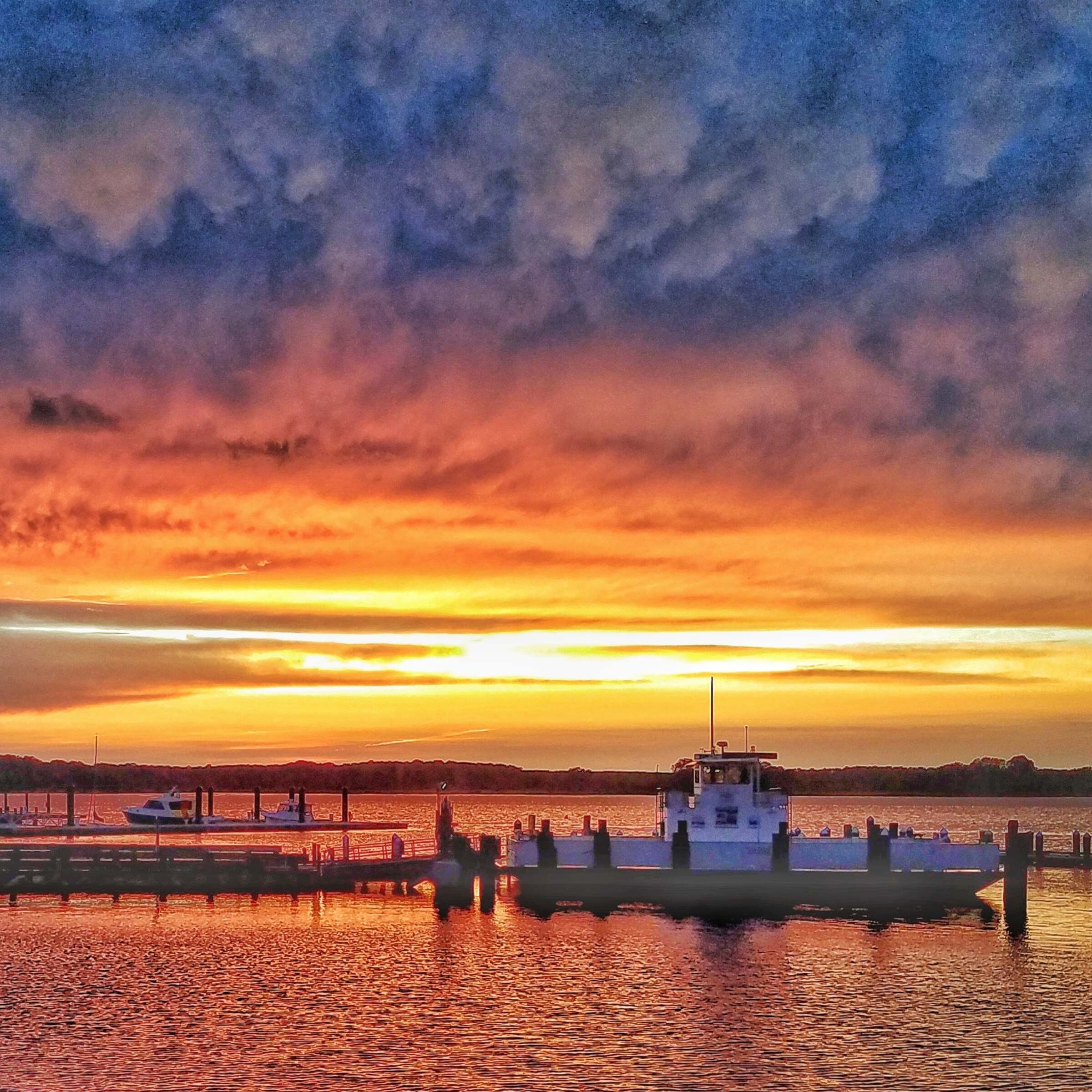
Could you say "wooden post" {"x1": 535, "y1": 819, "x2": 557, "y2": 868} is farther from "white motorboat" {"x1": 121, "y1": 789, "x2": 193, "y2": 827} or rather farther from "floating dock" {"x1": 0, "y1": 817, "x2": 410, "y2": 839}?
"white motorboat" {"x1": 121, "y1": 789, "x2": 193, "y2": 827}

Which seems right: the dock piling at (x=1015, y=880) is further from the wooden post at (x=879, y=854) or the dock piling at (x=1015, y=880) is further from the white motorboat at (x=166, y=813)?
the white motorboat at (x=166, y=813)

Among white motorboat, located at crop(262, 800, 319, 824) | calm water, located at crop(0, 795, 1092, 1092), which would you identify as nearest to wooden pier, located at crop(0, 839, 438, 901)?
calm water, located at crop(0, 795, 1092, 1092)

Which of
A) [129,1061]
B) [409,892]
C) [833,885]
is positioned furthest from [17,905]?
[833,885]

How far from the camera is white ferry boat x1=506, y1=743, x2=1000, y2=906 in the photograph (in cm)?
6172

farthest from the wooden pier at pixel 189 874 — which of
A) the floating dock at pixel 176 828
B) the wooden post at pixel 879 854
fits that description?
the floating dock at pixel 176 828

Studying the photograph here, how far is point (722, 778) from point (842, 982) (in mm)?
17535

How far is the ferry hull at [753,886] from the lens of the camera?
61.4m

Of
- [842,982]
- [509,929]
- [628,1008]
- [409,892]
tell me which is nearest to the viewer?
[628,1008]

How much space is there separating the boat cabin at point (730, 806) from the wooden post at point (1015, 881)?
10.9 metres

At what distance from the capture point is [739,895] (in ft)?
205

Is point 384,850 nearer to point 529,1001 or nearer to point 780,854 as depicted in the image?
point 780,854

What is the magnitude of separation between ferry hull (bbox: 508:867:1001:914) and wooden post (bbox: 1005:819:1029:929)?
709 millimetres

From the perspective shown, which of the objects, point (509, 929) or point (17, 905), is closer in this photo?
point (509, 929)

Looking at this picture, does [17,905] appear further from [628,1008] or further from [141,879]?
[628,1008]
